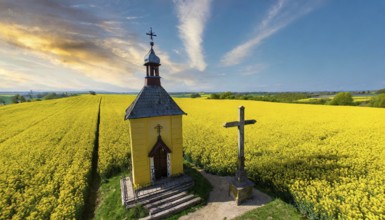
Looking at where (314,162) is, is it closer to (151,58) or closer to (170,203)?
(170,203)

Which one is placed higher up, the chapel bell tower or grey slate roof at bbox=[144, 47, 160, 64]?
grey slate roof at bbox=[144, 47, 160, 64]

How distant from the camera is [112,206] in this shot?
34.4ft

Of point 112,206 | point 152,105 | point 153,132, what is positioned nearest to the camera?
point 112,206

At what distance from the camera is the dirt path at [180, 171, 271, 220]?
9.58 metres

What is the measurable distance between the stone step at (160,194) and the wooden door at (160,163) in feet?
4.45

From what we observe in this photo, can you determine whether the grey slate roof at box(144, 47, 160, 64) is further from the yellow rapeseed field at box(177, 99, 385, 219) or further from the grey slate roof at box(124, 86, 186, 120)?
the yellow rapeseed field at box(177, 99, 385, 219)

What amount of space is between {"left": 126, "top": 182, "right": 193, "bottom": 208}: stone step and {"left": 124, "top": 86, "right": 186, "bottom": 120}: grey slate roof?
15.5ft

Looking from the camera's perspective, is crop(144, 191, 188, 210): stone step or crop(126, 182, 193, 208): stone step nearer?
crop(144, 191, 188, 210): stone step

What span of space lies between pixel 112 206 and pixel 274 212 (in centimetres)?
935

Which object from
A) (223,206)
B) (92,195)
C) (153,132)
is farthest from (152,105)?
(92,195)

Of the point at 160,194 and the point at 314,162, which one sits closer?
the point at 160,194

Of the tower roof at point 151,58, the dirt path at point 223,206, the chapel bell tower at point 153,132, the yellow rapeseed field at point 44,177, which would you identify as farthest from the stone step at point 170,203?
the tower roof at point 151,58

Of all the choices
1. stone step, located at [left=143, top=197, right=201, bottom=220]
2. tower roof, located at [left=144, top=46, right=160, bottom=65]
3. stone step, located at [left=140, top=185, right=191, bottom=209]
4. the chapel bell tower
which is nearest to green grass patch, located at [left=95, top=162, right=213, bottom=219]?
stone step, located at [left=143, top=197, right=201, bottom=220]

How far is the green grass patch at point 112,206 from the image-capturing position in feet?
31.4
